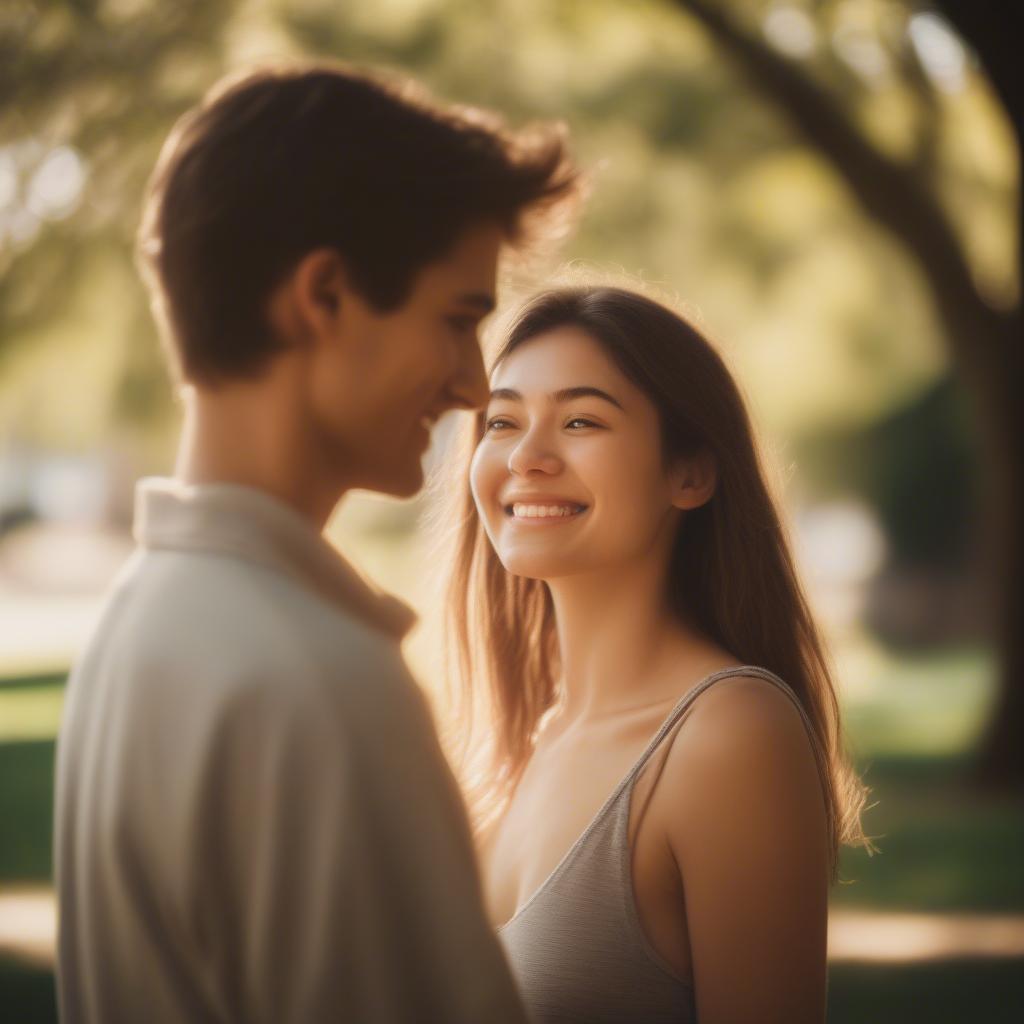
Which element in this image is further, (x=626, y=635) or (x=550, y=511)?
(x=626, y=635)

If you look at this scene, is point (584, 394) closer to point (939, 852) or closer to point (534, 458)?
point (534, 458)

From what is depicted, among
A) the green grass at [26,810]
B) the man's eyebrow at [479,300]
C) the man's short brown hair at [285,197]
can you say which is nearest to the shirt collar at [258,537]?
the man's short brown hair at [285,197]

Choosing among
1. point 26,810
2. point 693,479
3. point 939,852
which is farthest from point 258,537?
point 26,810

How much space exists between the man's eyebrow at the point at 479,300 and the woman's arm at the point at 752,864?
2.95 ft

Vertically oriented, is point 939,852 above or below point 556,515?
below

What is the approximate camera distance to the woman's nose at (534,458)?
240cm

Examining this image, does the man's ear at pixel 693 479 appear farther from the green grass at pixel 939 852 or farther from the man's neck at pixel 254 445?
the green grass at pixel 939 852

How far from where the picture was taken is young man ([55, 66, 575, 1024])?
1.26m

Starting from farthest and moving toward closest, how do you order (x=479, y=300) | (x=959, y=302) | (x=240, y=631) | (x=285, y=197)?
(x=959, y=302) → (x=479, y=300) → (x=285, y=197) → (x=240, y=631)

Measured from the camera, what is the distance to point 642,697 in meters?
2.44

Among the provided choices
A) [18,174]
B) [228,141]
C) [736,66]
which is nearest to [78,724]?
[228,141]

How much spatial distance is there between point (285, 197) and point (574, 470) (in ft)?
3.47

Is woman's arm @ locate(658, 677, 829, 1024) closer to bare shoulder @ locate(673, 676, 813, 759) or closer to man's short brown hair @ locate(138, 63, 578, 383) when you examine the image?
bare shoulder @ locate(673, 676, 813, 759)

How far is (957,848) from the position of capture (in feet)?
30.0
